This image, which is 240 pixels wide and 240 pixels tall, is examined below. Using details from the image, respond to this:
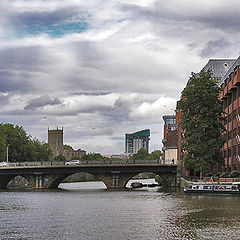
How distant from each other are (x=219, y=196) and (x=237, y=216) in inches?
1310

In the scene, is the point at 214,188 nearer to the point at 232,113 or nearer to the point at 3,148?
the point at 232,113

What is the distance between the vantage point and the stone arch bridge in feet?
454

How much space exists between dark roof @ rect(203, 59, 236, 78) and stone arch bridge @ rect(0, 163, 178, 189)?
39.5m

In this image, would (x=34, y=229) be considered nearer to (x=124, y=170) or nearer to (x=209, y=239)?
(x=209, y=239)

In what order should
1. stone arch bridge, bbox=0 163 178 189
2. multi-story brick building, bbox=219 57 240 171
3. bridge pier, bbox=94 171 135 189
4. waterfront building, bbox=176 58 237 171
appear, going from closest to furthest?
multi-story brick building, bbox=219 57 240 171 → waterfront building, bbox=176 58 237 171 → stone arch bridge, bbox=0 163 178 189 → bridge pier, bbox=94 171 135 189

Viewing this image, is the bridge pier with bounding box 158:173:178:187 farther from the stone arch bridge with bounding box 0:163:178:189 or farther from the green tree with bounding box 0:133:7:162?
the green tree with bounding box 0:133:7:162

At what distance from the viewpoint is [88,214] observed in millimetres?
68250

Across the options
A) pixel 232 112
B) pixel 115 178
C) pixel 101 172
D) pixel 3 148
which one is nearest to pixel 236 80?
pixel 232 112

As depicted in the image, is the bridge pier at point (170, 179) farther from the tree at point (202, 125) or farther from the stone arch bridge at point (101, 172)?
the tree at point (202, 125)

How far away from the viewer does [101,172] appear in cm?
14038

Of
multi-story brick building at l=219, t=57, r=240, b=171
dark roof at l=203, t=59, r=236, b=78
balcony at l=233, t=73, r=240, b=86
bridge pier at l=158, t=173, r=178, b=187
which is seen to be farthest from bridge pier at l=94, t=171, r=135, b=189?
dark roof at l=203, t=59, r=236, b=78

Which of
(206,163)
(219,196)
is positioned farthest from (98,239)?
(206,163)

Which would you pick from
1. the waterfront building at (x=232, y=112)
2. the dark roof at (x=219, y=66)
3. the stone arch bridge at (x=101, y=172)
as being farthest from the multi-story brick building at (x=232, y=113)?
the dark roof at (x=219, y=66)

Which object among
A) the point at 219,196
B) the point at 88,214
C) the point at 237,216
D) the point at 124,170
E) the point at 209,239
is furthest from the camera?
the point at 124,170
